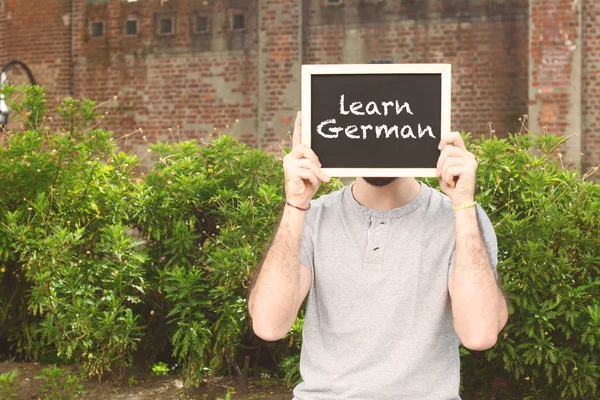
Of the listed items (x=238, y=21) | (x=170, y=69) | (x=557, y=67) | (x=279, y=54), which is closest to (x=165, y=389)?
(x=557, y=67)

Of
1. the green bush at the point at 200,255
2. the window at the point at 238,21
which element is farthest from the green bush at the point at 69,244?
the window at the point at 238,21

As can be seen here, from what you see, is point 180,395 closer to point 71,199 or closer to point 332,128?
point 71,199

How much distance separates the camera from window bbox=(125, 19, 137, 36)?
14219mm

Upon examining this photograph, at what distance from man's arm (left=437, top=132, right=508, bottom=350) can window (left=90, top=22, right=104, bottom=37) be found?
13.2 metres

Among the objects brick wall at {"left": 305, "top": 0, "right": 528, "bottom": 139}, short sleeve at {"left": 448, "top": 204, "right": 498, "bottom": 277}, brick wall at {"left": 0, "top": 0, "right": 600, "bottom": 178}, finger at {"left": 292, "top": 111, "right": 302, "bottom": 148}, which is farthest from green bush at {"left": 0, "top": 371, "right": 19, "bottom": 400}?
brick wall at {"left": 305, "top": 0, "right": 528, "bottom": 139}

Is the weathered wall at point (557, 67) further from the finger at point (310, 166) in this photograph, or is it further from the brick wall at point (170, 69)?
the finger at point (310, 166)

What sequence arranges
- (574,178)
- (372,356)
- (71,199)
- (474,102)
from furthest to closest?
1. (474,102)
2. (71,199)
3. (574,178)
4. (372,356)

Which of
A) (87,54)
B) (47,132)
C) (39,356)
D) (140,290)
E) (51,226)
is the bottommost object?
(39,356)

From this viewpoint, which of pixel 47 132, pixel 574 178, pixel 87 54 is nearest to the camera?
pixel 574 178

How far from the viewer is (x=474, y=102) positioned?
12.2 meters

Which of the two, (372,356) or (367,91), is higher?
(367,91)

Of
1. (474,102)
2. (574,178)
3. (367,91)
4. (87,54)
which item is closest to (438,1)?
(474,102)

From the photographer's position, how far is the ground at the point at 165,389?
161 inches

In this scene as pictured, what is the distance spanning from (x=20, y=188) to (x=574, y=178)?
299 cm
